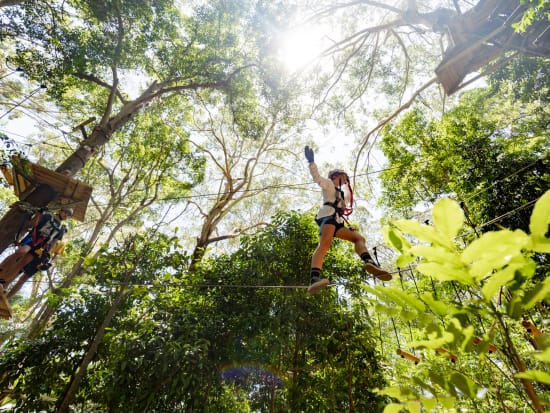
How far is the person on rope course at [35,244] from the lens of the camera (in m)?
4.30

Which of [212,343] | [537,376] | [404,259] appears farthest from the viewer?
[212,343]

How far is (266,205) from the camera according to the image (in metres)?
13.4

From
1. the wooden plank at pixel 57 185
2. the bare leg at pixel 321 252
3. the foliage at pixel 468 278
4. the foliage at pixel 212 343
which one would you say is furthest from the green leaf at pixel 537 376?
the wooden plank at pixel 57 185

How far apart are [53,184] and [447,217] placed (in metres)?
5.87

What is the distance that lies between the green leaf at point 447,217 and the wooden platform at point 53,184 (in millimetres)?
5282

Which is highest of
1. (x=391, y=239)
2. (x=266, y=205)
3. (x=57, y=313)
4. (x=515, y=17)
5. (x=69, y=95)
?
(x=266, y=205)

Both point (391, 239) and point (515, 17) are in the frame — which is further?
point (515, 17)

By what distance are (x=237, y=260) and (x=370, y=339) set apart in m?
2.27

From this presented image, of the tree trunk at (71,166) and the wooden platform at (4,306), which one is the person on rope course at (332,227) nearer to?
the wooden platform at (4,306)

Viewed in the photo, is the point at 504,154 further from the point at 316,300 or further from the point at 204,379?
the point at 204,379

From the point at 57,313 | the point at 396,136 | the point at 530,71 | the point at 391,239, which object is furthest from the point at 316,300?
the point at 530,71

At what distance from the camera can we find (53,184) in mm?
4676

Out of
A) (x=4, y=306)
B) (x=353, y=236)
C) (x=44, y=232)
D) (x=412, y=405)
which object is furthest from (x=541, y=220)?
(x=44, y=232)

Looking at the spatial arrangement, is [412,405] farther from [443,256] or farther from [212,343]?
[212,343]
